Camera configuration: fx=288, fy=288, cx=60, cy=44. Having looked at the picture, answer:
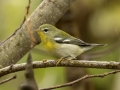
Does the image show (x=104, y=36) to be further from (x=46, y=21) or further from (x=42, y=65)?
(x=42, y=65)

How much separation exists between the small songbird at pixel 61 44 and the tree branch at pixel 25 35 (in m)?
0.40

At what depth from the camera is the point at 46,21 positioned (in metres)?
1.75

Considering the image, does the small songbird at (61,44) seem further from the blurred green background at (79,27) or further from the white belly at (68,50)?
the blurred green background at (79,27)

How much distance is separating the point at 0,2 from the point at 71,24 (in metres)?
0.93

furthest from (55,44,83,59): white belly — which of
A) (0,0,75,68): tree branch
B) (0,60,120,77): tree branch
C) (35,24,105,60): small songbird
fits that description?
(0,60,120,77): tree branch

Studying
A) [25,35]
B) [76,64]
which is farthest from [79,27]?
[76,64]

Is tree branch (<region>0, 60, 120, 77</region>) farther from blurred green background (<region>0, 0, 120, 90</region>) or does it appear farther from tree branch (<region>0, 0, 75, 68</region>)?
blurred green background (<region>0, 0, 120, 90</region>)

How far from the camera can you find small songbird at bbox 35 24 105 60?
7.22 feet

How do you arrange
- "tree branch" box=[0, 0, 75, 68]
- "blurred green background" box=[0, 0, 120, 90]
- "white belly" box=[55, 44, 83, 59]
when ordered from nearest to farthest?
"tree branch" box=[0, 0, 75, 68]
"white belly" box=[55, 44, 83, 59]
"blurred green background" box=[0, 0, 120, 90]

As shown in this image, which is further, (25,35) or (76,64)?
(25,35)

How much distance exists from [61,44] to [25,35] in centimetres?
64

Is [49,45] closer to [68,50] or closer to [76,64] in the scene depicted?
[68,50]

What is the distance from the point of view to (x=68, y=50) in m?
2.21

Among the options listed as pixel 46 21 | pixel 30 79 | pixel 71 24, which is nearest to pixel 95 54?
pixel 71 24
